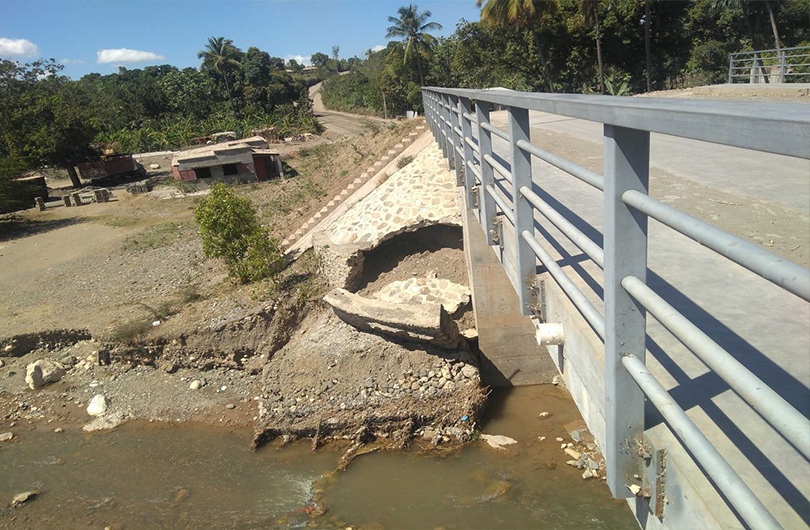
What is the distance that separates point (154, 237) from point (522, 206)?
18939 millimetres

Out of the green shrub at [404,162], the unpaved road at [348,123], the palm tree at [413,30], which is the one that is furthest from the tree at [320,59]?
the green shrub at [404,162]

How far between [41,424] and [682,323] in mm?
12189

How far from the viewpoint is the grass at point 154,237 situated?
18.7 metres

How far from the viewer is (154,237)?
65.1 feet

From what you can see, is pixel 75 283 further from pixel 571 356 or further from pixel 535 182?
pixel 571 356

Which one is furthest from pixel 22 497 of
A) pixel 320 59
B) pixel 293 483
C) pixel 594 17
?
pixel 320 59

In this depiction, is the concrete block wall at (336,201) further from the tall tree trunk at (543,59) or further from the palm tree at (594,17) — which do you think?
the tall tree trunk at (543,59)

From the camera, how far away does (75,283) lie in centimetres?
1566

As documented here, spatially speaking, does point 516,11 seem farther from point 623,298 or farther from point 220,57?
point 220,57

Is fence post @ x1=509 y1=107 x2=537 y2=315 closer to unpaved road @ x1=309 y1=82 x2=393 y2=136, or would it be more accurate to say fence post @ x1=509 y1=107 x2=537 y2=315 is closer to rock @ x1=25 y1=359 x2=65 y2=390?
rock @ x1=25 y1=359 x2=65 y2=390

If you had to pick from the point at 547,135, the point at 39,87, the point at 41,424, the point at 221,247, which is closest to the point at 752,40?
the point at 547,135

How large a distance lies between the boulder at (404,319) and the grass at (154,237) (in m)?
11.5

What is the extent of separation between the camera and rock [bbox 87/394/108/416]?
34.7ft

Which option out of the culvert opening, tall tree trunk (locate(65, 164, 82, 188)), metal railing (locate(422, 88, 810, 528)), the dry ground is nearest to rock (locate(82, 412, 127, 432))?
the dry ground
